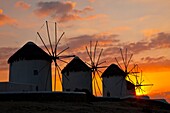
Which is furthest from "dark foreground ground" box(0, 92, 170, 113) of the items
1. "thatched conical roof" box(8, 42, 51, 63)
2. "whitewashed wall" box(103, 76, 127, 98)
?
"whitewashed wall" box(103, 76, 127, 98)

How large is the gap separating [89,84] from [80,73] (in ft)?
7.47

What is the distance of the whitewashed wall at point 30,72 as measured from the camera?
1441 inches

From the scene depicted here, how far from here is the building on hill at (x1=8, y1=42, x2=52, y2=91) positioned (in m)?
36.6

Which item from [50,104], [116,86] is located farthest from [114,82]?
[50,104]

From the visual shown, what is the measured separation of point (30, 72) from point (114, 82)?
69.8 ft

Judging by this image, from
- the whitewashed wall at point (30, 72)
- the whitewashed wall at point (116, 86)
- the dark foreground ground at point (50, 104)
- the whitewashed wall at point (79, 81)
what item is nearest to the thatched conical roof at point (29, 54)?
the whitewashed wall at point (30, 72)

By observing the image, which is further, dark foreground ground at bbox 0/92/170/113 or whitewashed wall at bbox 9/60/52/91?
whitewashed wall at bbox 9/60/52/91

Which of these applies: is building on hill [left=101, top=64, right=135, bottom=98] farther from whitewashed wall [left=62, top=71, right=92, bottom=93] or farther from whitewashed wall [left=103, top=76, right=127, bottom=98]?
whitewashed wall [left=62, top=71, right=92, bottom=93]

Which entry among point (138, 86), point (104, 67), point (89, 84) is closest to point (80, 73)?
point (89, 84)

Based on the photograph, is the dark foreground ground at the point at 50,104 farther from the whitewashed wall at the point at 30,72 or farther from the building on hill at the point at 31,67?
the whitewashed wall at the point at 30,72

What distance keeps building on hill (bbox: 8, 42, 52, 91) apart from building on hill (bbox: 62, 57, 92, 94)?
9917 mm

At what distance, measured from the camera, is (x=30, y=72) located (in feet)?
120

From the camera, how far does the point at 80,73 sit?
157ft

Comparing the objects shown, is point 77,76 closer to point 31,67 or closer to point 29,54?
point 31,67
